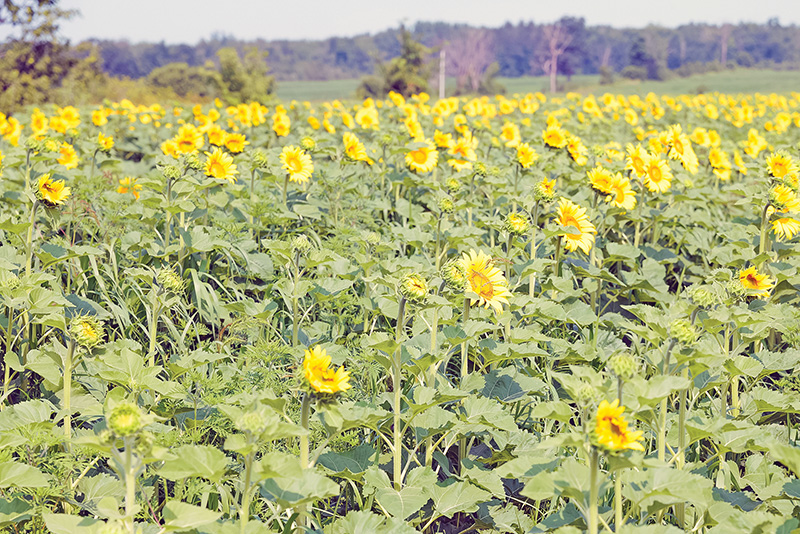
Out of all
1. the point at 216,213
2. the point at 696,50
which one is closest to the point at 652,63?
the point at 696,50

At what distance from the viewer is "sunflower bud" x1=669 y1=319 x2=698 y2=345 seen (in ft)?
6.29

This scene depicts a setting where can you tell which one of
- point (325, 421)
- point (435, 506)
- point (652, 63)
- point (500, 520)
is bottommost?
point (500, 520)

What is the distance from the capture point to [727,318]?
A: 224cm

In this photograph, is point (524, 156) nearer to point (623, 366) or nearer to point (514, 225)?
point (514, 225)

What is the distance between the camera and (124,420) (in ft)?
4.88

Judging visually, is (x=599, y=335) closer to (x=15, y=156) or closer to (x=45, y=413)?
(x=45, y=413)

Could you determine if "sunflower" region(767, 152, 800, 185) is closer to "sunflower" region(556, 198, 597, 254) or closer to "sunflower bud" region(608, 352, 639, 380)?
"sunflower" region(556, 198, 597, 254)

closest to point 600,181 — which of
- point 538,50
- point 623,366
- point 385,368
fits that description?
point 385,368

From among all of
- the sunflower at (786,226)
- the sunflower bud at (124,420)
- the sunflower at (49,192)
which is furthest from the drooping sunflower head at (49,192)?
the sunflower at (786,226)

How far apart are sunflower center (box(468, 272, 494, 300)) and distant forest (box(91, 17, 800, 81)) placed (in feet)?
265

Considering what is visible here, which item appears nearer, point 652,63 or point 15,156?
point 15,156

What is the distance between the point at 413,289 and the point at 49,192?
195 centimetres

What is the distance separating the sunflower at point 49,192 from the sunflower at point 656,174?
11.5 feet

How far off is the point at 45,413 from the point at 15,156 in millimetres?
2806
